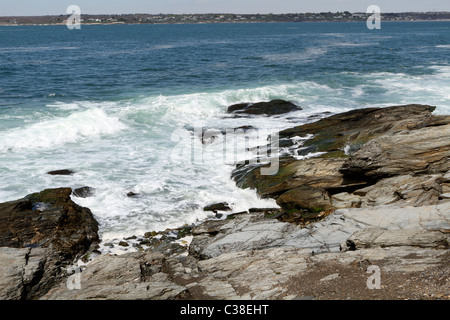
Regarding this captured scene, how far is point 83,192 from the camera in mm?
17578

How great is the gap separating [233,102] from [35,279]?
25.3 meters

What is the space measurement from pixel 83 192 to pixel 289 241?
9.51 m

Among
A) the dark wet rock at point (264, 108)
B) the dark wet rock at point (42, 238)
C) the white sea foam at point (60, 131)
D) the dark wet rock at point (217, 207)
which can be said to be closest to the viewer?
the dark wet rock at point (42, 238)

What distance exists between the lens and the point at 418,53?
6712cm

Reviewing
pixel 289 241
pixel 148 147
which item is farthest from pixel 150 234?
pixel 148 147

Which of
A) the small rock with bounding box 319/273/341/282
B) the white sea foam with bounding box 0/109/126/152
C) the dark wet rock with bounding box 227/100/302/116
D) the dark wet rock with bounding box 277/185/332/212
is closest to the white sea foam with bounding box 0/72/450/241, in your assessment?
the white sea foam with bounding box 0/109/126/152

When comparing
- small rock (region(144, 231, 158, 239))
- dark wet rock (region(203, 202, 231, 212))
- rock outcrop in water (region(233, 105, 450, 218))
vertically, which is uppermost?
rock outcrop in water (region(233, 105, 450, 218))

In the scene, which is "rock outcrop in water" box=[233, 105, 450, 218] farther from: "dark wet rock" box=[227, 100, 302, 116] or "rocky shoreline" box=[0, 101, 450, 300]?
"dark wet rock" box=[227, 100, 302, 116]

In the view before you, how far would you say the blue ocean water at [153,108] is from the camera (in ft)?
57.8

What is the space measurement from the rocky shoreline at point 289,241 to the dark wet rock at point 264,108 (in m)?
11.8

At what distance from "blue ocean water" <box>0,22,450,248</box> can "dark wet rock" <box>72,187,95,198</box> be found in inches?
13.1

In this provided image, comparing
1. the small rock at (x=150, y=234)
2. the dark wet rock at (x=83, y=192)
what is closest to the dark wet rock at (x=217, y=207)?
the small rock at (x=150, y=234)

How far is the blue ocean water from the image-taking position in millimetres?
17625

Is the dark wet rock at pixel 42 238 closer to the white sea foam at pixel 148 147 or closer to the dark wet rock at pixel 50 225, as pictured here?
the dark wet rock at pixel 50 225
